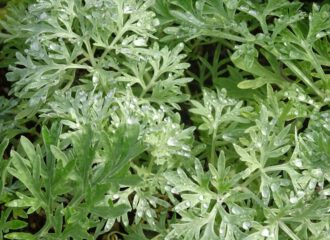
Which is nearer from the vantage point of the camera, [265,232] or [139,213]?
[265,232]

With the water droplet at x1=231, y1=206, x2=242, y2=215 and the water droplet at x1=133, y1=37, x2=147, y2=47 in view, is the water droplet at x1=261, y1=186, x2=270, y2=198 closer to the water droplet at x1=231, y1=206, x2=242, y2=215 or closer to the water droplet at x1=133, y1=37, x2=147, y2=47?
the water droplet at x1=231, y1=206, x2=242, y2=215

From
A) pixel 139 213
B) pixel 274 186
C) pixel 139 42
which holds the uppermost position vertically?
pixel 139 42

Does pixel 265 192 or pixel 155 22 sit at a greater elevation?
pixel 155 22

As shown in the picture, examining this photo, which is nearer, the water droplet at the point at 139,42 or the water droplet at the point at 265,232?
the water droplet at the point at 265,232

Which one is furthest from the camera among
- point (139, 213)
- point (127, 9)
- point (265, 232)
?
point (127, 9)

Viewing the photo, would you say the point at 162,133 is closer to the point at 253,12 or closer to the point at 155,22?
the point at 155,22

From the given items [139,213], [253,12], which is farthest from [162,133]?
[253,12]

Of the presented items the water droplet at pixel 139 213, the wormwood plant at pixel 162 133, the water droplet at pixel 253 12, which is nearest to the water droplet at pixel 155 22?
the wormwood plant at pixel 162 133

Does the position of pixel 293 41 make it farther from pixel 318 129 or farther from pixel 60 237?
pixel 60 237

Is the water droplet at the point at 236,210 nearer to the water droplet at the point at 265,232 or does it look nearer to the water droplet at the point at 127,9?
the water droplet at the point at 265,232
